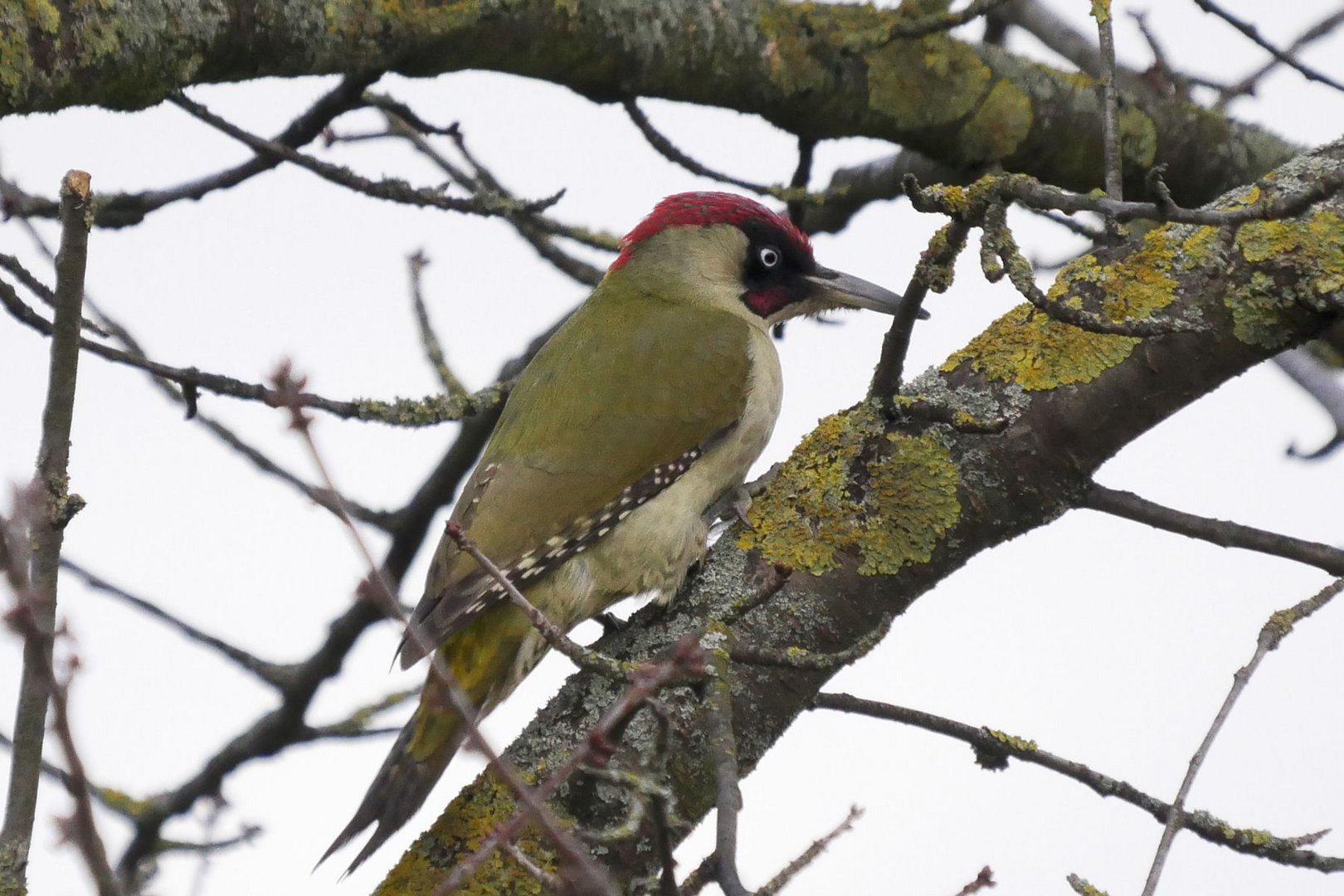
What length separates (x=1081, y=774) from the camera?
2.84 meters

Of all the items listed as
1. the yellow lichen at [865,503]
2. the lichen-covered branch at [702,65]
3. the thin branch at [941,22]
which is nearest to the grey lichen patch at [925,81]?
the lichen-covered branch at [702,65]

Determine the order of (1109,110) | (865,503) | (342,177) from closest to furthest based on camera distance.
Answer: (1109,110) < (865,503) < (342,177)

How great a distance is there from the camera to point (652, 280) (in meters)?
4.79

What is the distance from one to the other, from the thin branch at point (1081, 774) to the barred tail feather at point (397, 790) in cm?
76

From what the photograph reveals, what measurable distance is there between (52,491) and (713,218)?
3.22 m

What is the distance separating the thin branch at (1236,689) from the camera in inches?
88.0

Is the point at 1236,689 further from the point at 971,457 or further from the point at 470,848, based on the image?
the point at 470,848

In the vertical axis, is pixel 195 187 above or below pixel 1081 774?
above

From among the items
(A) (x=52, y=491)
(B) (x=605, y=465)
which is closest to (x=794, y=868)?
(A) (x=52, y=491)

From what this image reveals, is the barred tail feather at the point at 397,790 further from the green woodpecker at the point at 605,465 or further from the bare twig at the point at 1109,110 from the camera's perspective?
the bare twig at the point at 1109,110

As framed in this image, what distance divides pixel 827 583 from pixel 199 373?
1.34 metres

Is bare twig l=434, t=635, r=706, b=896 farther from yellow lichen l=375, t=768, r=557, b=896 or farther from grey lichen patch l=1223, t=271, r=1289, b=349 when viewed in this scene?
grey lichen patch l=1223, t=271, r=1289, b=349

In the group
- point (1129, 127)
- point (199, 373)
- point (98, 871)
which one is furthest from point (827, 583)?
point (1129, 127)

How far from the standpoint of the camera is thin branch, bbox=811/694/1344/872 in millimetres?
2662
